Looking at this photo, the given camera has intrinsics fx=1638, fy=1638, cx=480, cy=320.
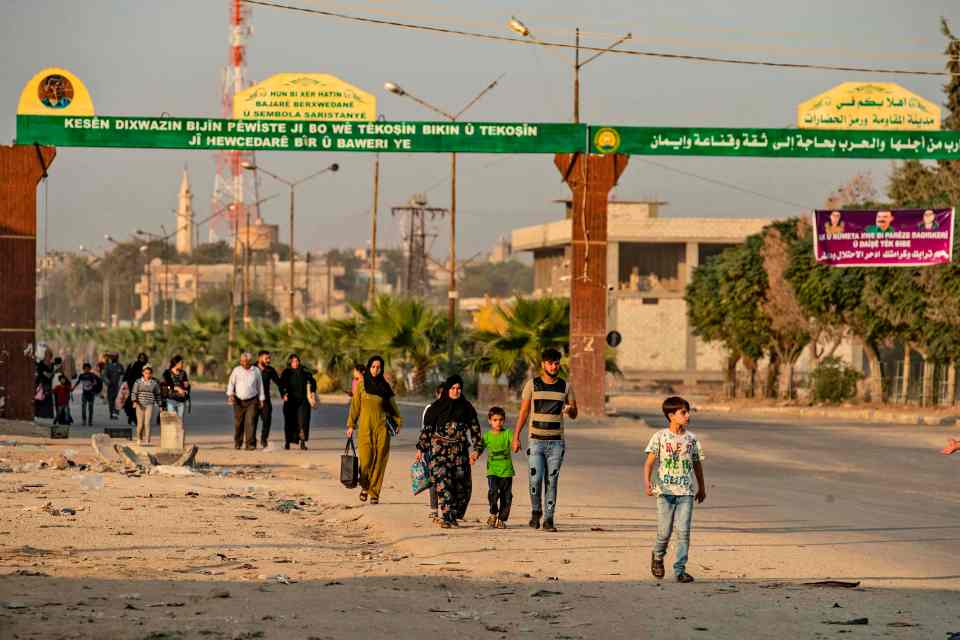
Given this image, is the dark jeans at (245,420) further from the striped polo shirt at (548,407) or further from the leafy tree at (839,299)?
the leafy tree at (839,299)

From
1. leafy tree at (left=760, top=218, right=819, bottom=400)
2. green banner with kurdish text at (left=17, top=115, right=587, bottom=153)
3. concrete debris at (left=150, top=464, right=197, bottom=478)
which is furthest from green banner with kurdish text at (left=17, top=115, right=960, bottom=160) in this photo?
leafy tree at (left=760, top=218, right=819, bottom=400)

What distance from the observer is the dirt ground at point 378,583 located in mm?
9633

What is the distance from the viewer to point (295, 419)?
28016 mm

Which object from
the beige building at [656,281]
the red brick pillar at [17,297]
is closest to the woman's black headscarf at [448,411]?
the red brick pillar at [17,297]

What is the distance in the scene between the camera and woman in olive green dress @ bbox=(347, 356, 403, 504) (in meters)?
17.5

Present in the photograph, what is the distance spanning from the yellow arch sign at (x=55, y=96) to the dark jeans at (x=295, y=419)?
9.50m

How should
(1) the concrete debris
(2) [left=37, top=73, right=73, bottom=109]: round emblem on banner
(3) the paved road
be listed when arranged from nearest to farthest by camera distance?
(3) the paved road < (1) the concrete debris < (2) [left=37, top=73, right=73, bottom=109]: round emblem on banner

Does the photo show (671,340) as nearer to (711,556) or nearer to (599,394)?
(599,394)

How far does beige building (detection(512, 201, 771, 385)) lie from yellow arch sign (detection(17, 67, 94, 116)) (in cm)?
6237

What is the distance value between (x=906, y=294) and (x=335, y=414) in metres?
17.4

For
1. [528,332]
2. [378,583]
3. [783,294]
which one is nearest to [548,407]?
[378,583]

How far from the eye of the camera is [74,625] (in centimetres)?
930

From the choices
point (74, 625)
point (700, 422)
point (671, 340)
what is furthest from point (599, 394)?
point (671, 340)

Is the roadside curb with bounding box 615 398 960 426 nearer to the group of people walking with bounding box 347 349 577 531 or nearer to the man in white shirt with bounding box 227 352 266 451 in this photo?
the man in white shirt with bounding box 227 352 266 451
